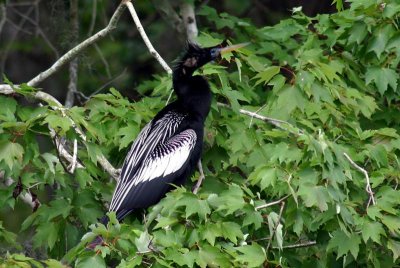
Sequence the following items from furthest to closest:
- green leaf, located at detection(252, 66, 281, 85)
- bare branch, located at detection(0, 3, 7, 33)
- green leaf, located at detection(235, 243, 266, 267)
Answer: bare branch, located at detection(0, 3, 7, 33) < green leaf, located at detection(252, 66, 281, 85) < green leaf, located at detection(235, 243, 266, 267)

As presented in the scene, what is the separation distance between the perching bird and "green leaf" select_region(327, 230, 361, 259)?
1.27 m

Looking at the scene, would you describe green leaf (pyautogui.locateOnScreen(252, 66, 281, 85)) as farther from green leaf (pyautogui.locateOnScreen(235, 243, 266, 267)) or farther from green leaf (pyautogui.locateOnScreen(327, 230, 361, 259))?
green leaf (pyautogui.locateOnScreen(235, 243, 266, 267))

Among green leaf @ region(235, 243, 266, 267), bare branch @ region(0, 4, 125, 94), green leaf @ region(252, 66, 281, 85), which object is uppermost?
bare branch @ region(0, 4, 125, 94)

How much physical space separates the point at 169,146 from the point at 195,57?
1.89 feet

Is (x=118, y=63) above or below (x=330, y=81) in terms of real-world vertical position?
below

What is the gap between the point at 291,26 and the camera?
6.48 meters

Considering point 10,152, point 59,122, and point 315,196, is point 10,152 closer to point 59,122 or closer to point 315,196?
point 59,122

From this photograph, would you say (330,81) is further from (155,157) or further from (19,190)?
(19,190)

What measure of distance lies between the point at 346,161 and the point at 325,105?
1.02 metres

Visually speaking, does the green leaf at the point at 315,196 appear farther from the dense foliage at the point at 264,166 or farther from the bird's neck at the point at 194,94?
the bird's neck at the point at 194,94

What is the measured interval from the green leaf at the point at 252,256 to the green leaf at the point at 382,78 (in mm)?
1868

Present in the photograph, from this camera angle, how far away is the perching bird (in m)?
5.50

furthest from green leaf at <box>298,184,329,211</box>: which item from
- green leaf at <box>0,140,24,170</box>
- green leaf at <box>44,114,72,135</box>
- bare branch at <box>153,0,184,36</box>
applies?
bare branch at <box>153,0,184,36</box>

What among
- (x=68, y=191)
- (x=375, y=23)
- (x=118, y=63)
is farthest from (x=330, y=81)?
(x=118, y=63)
